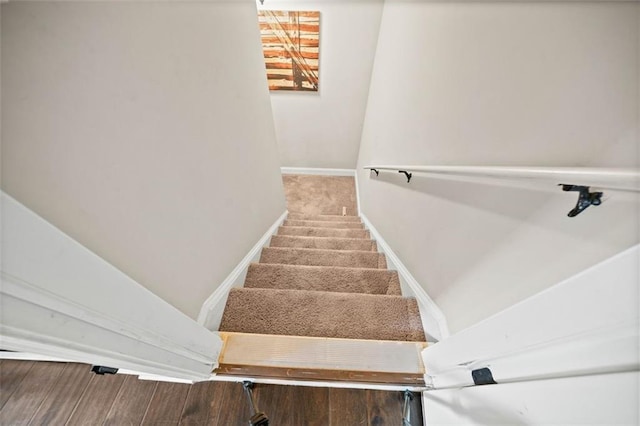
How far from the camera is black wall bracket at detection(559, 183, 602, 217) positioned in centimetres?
43

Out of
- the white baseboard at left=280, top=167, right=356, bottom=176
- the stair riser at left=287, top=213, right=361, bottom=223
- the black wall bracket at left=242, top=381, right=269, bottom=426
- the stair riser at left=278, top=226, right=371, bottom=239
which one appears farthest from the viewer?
the white baseboard at left=280, top=167, right=356, bottom=176

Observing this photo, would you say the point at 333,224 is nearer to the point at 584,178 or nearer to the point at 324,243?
the point at 324,243

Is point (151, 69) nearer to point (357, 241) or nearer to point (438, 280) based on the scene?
point (438, 280)

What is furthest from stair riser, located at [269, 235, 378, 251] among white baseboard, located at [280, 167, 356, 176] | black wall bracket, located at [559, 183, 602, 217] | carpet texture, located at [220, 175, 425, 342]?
white baseboard, located at [280, 167, 356, 176]

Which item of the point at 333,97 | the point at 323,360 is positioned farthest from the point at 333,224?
the point at 323,360

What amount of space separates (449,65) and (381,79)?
174 cm

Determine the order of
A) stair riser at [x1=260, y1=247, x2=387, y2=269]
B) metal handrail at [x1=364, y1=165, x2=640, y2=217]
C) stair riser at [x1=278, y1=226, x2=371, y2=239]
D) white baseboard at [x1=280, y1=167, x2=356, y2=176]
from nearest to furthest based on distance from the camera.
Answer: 1. metal handrail at [x1=364, y1=165, x2=640, y2=217]
2. stair riser at [x1=260, y1=247, x2=387, y2=269]
3. stair riser at [x1=278, y1=226, x2=371, y2=239]
4. white baseboard at [x1=280, y1=167, x2=356, y2=176]

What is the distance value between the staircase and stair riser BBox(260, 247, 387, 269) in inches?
11.8

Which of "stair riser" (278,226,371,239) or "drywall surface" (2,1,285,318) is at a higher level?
"stair riser" (278,226,371,239)

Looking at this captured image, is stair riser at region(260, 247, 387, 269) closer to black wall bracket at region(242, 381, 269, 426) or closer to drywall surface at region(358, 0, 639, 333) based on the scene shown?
drywall surface at region(358, 0, 639, 333)

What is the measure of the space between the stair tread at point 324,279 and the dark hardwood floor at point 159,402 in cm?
51

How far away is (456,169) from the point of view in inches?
34.1

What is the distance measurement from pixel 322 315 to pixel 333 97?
3.26 m

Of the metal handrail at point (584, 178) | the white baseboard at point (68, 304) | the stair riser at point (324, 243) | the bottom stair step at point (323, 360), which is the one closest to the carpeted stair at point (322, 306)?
the bottom stair step at point (323, 360)
